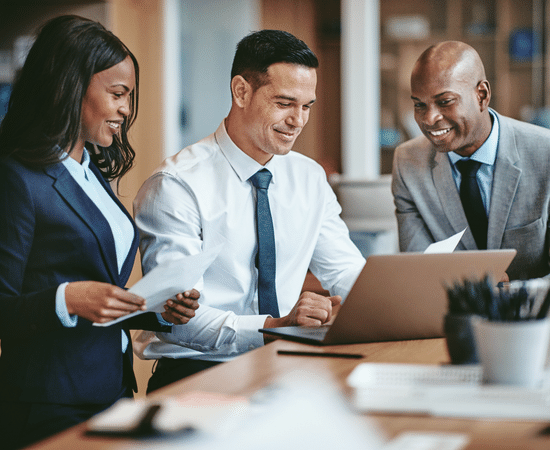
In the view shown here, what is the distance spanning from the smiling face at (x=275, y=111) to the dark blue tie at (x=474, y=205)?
1.88 ft

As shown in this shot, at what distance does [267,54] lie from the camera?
5.88ft

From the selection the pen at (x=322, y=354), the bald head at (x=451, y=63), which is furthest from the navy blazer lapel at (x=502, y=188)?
the pen at (x=322, y=354)

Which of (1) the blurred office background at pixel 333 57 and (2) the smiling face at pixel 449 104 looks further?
(1) the blurred office background at pixel 333 57

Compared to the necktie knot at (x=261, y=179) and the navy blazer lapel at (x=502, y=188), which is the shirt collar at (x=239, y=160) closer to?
the necktie knot at (x=261, y=179)

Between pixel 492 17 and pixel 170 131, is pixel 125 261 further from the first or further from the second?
pixel 492 17

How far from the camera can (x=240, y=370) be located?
3.38ft

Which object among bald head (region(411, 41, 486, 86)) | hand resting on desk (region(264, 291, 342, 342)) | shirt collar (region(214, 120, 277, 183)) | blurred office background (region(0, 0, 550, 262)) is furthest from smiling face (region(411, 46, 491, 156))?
blurred office background (region(0, 0, 550, 262))

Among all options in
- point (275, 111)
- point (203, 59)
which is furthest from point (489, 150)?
point (203, 59)

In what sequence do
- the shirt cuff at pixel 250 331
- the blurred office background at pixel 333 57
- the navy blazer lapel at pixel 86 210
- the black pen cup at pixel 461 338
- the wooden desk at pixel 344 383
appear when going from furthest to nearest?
the blurred office background at pixel 333 57
the shirt cuff at pixel 250 331
the navy blazer lapel at pixel 86 210
the black pen cup at pixel 461 338
the wooden desk at pixel 344 383

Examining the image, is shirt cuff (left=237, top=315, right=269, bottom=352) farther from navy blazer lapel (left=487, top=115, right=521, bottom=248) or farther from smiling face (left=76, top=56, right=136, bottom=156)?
navy blazer lapel (left=487, top=115, right=521, bottom=248)

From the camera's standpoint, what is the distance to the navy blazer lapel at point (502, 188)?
1916 mm

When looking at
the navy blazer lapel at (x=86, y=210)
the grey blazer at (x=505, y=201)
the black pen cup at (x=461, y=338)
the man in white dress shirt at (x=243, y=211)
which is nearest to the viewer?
the black pen cup at (x=461, y=338)

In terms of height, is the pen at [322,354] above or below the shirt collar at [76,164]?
below

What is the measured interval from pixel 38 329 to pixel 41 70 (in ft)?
1.85
